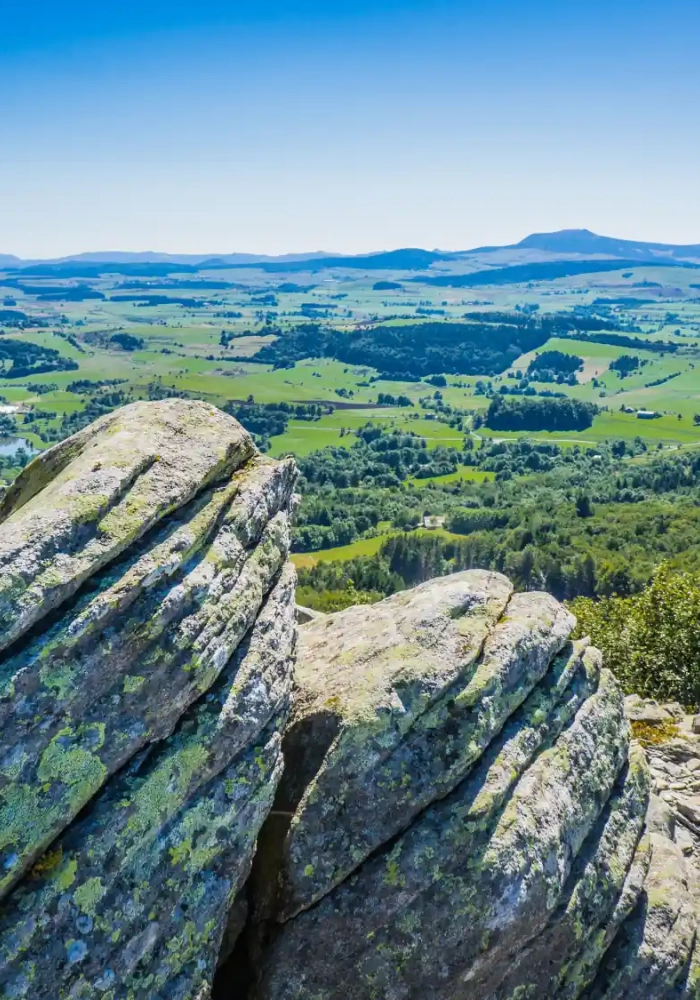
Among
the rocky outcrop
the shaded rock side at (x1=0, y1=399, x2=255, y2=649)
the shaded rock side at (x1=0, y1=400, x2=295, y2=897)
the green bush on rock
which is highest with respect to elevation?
the shaded rock side at (x1=0, y1=399, x2=255, y2=649)

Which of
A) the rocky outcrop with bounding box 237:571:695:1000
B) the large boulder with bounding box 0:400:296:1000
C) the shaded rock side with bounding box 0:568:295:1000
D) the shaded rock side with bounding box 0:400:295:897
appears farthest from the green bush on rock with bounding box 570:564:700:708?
the shaded rock side with bounding box 0:400:295:897

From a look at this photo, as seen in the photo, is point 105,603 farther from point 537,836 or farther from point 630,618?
point 630,618

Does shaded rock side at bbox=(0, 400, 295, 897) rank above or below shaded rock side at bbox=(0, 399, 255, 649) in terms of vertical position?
below

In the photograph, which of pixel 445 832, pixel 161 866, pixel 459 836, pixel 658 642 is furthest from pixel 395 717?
pixel 658 642

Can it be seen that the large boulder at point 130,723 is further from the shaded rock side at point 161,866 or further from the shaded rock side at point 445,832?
the shaded rock side at point 445,832

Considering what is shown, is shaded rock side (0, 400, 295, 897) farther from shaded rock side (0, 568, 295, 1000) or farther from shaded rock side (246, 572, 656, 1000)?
shaded rock side (246, 572, 656, 1000)

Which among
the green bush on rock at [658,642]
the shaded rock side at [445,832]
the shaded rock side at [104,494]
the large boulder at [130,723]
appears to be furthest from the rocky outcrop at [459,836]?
the green bush on rock at [658,642]

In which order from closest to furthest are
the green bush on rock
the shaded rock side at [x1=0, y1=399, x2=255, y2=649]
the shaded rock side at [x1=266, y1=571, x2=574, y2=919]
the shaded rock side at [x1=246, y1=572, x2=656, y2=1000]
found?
the shaded rock side at [x1=0, y1=399, x2=255, y2=649]
the shaded rock side at [x1=246, y1=572, x2=656, y2=1000]
the shaded rock side at [x1=266, y1=571, x2=574, y2=919]
the green bush on rock
